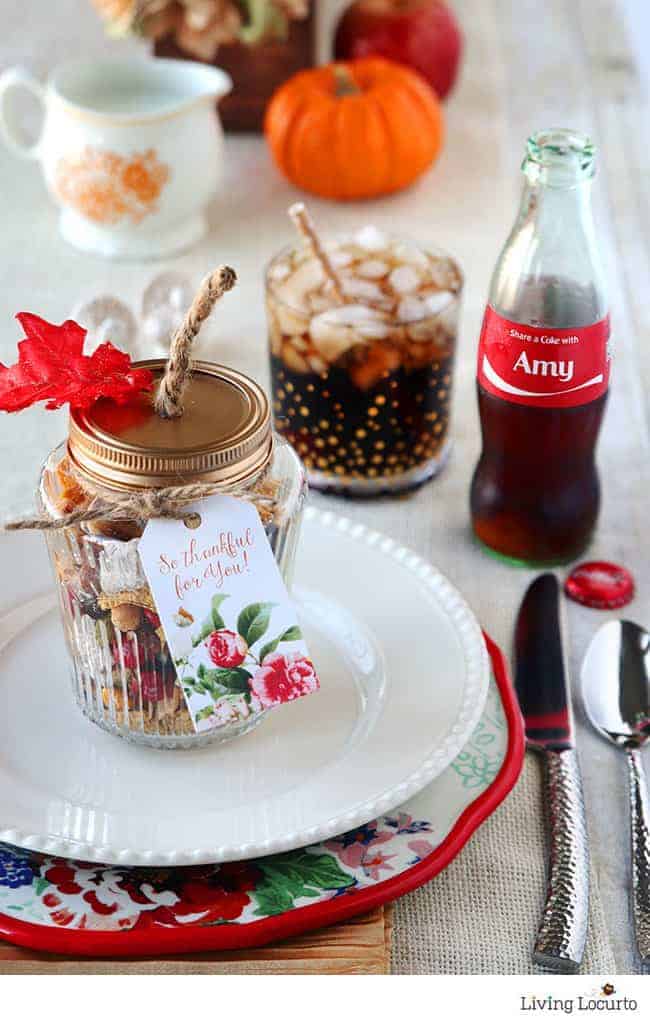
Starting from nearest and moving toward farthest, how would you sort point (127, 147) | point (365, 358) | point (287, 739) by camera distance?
point (287, 739)
point (365, 358)
point (127, 147)

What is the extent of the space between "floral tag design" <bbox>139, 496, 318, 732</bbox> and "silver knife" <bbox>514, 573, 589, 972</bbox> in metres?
0.18

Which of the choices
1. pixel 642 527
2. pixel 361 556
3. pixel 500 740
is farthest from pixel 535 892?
pixel 642 527

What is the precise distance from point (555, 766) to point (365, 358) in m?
0.37

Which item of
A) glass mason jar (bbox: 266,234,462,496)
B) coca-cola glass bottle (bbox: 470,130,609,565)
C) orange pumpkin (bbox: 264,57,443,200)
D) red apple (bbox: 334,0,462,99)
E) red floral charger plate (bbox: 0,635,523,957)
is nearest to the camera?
red floral charger plate (bbox: 0,635,523,957)

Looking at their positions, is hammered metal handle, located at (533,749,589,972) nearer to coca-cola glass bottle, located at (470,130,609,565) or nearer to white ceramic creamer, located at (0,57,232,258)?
coca-cola glass bottle, located at (470,130,609,565)

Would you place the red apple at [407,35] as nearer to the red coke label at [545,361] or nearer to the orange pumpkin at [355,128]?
the orange pumpkin at [355,128]

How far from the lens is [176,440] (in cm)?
65

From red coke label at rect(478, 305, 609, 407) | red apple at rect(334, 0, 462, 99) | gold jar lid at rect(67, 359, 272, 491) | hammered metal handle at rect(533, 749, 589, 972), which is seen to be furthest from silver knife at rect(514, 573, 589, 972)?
red apple at rect(334, 0, 462, 99)

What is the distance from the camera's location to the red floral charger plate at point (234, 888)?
0.64m

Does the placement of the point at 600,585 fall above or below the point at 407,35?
below

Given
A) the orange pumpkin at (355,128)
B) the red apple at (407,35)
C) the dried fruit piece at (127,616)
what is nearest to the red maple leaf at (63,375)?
the dried fruit piece at (127,616)

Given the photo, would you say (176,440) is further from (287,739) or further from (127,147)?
(127,147)

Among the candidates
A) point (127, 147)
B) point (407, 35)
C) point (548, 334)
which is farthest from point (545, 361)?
point (407, 35)

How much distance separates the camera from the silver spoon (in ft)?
2.38
